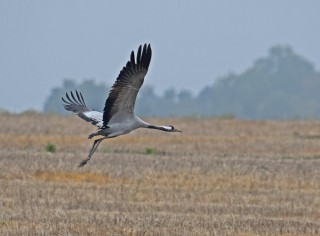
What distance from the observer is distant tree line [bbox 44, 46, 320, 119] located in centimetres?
14512

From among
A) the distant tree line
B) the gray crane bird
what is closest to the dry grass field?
the gray crane bird

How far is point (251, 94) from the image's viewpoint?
14925 cm

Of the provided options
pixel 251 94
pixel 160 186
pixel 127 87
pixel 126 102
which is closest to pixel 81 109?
pixel 126 102

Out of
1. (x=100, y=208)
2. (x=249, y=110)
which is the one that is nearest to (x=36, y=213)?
(x=100, y=208)

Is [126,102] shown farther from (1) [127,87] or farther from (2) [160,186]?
(2) [160,186]

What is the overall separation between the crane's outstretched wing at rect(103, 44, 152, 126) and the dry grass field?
1.44 m

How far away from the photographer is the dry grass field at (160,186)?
14352 mm

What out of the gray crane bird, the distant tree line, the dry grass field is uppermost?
the distant tree line

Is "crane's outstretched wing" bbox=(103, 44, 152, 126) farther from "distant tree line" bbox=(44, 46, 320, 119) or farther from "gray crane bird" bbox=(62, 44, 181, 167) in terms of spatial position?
"distant tree line" bbox=(44, 46, 320, 119)

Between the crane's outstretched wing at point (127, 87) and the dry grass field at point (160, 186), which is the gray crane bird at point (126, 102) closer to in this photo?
the crane's outstretched wing at point (127, 87)

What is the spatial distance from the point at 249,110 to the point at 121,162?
12352 centimetres

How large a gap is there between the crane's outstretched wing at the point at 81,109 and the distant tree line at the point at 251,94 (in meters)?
122

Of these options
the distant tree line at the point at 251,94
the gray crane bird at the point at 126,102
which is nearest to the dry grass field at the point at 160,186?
the gray crane bird at the point at 126,102

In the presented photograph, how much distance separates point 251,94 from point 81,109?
13296 centimetres
